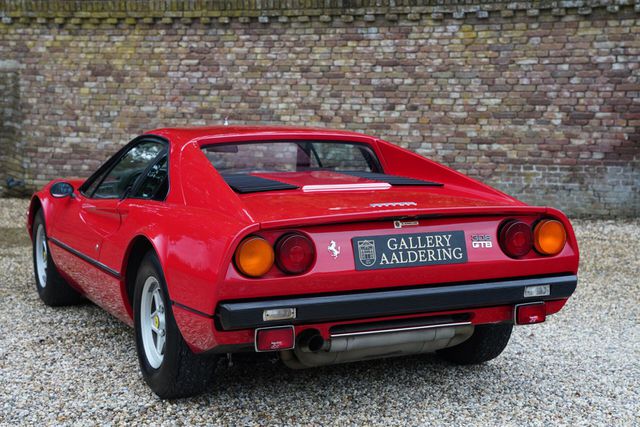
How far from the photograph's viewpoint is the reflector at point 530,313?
348 centimetres

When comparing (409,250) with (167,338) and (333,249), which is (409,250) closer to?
(333,249)

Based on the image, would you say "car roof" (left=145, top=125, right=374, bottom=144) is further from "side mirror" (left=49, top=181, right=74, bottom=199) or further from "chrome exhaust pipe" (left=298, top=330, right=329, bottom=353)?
"chrome exhaust pipe" (left=298, top=330, right=329, bottom=353)

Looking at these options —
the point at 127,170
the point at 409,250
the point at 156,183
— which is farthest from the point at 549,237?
the point at 127,170

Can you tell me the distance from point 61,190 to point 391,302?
8.88 ft

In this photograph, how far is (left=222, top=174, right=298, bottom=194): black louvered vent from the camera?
3.63 metres

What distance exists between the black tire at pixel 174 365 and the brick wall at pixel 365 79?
8.67 metres

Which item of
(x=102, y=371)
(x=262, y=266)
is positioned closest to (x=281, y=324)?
(x=262, y=266)

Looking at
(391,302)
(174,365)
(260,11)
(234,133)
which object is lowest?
(174,365)

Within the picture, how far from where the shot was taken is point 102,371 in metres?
4.15

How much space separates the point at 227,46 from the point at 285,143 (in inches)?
330

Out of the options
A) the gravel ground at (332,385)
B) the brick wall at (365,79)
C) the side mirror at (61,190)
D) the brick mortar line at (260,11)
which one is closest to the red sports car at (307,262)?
the gravel ground at (332,385)

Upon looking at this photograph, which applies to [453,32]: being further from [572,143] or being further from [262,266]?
[262,266]

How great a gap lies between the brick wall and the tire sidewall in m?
8.56

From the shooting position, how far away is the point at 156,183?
4.00 metres
